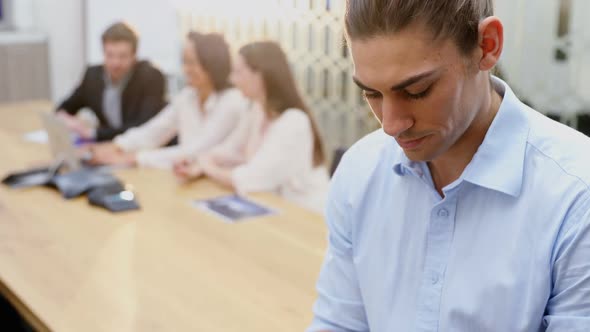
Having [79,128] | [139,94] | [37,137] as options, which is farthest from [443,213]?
[139,94]

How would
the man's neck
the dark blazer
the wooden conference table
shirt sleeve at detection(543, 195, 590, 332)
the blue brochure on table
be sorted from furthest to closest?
the dark blazer, the blue brochure on table, the wooden conference table, the man's neck, shirt sleeve at detection(543, 195, 590, 332)

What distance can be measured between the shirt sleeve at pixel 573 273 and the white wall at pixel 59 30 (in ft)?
19.3

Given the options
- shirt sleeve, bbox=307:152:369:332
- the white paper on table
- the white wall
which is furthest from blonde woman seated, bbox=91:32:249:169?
the white wall

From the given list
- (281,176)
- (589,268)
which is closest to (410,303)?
(589,268)

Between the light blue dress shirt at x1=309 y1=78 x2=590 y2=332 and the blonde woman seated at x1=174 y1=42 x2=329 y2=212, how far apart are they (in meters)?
1.48

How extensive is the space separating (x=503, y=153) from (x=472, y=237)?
13cm

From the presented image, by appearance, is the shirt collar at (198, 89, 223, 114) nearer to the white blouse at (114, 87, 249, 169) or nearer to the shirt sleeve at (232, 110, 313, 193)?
the white blouse at (114, 87, 249, 169)

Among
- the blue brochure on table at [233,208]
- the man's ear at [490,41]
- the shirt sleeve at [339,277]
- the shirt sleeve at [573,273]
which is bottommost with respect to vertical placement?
the blue brochure on table at [233,208]

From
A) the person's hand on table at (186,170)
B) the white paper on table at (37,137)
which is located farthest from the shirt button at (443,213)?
the white paper on table at (37,137)

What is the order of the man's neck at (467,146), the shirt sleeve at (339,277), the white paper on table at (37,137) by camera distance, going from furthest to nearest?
the white paper on table at (37,137), the shirt sleeve at (339,277), the man's neck at (467,146)

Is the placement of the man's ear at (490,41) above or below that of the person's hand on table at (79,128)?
above

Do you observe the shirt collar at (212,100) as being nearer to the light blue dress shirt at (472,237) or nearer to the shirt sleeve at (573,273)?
the light blue dress shirt at (472,237)

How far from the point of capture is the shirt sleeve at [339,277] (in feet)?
4.18

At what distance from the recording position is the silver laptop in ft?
9.37
